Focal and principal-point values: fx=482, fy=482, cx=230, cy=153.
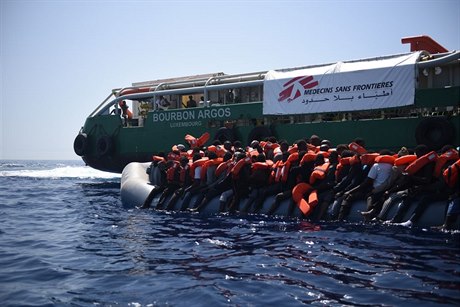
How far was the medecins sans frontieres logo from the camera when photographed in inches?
691

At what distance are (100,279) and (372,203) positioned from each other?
5.88m

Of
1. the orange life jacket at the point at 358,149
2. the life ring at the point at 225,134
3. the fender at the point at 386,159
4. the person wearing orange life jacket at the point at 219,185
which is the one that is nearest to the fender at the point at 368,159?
the fender at the point at 386,159

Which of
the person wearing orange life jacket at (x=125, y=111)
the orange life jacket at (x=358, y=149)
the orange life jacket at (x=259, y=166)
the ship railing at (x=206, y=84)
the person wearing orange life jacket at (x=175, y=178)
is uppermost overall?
the ship railing at (x=206, y=84)

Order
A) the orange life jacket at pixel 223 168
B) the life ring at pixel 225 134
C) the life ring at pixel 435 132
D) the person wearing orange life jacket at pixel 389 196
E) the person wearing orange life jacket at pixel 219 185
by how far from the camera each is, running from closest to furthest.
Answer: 1. the person wearing orange life jacket at pixel 389 196
2. the person wearing orange life jacket at pixel 219 185
3. the orange life jacket at pixel 223 168
4. the life ring at pixel 435 132
5. the life ring at pixel 225 134

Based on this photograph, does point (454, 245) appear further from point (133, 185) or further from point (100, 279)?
point (133, 185)

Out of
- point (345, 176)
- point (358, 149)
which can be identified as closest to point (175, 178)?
point (345, 176)

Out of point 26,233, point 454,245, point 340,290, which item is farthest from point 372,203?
point 26,233

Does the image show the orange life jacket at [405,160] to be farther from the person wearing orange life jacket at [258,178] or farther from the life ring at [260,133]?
the life ring at [260,133]

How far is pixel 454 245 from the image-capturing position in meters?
7.51

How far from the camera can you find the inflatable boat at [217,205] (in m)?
9.12

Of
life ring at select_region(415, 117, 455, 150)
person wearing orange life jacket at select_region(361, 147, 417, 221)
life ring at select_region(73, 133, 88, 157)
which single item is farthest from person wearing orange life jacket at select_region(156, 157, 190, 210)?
life ring at select_region(73, 133, 88, 157)

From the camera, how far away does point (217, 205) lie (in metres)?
12.2

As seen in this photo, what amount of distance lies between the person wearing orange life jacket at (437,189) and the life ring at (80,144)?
19.5 meters

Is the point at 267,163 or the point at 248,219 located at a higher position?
the point at 267,163
